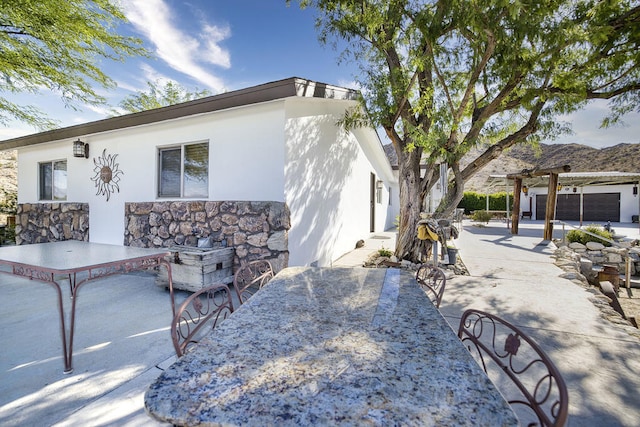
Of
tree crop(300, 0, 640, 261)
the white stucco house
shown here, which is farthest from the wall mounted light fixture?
tree crop(300, 0, 640, 261)

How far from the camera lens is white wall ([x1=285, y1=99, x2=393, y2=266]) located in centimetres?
422

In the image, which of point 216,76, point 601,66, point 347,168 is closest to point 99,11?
point 216,76

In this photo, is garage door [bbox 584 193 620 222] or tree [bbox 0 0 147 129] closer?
tree [bbox 0 0 147 129]

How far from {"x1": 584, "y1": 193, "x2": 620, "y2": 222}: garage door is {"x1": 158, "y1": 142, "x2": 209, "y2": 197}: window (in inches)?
906

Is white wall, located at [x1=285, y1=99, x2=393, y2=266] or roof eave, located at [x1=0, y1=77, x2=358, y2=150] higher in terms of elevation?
roof eave, located at [x1=0, y1=77, x2=358, y2=150]

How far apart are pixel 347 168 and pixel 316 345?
558 cm

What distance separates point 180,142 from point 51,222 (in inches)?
171

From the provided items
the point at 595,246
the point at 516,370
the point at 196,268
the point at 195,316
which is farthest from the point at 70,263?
the point at 595,246

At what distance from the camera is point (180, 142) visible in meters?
4.70

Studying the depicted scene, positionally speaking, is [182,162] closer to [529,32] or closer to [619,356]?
[529,32]

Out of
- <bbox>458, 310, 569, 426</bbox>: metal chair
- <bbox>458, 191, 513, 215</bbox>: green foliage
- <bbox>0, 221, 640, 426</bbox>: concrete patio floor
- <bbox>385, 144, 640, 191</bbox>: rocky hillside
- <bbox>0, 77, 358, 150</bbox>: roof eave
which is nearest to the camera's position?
<bbox>458, 310, 569, 426</bbox>: metal chair

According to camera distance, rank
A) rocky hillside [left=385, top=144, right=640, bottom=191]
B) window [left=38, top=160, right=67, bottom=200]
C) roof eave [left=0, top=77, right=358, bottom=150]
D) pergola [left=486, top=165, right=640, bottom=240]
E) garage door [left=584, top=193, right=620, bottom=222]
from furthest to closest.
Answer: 1. rocky hillside [left=385, top=144, right=640, bottom=191]
2. garage door [left=584, top=193, right=620, bottom=222]
3. pergola [left=486, top=165, right=640, bottom=240]
4. window [left=38, top=160, right=67, bottom=200]
5. roof eave [left=0, top=77, right=358, bottom=150]

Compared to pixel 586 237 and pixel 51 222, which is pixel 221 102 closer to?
pixel 51 222

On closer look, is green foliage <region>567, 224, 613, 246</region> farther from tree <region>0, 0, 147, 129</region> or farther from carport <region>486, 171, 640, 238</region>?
tree <region>0, 0, 147, 129</region>
